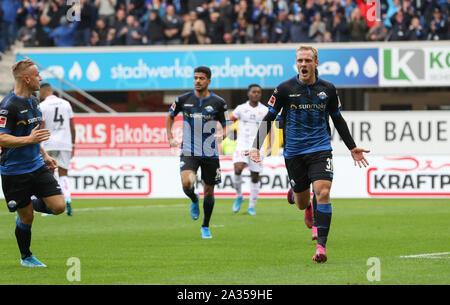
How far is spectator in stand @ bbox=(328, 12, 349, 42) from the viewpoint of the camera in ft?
88.4

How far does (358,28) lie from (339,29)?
22.2 inches

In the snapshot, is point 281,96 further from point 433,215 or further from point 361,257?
point 433,215

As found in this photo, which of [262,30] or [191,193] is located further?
[262,30]

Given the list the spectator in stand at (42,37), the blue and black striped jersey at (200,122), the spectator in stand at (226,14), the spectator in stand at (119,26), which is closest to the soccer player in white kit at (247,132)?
the blue and black striped jersey at (200,122)

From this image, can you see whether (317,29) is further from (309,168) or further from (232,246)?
(309,168)

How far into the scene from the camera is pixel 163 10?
28281 mm

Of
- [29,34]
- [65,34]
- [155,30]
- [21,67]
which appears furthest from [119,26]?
[21,67]

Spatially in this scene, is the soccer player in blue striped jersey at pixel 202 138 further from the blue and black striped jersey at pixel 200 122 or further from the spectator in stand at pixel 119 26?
the spectator in stand at pixel 119 26

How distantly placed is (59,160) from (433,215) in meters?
7.10

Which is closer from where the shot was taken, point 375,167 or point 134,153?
point 375,167

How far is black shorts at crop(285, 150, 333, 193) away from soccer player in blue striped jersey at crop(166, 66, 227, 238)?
8.13 feet

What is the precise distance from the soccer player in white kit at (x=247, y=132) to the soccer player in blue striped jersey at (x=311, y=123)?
7593mm

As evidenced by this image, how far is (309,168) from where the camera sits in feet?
33.8

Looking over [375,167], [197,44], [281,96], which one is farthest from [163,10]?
[281,96]
